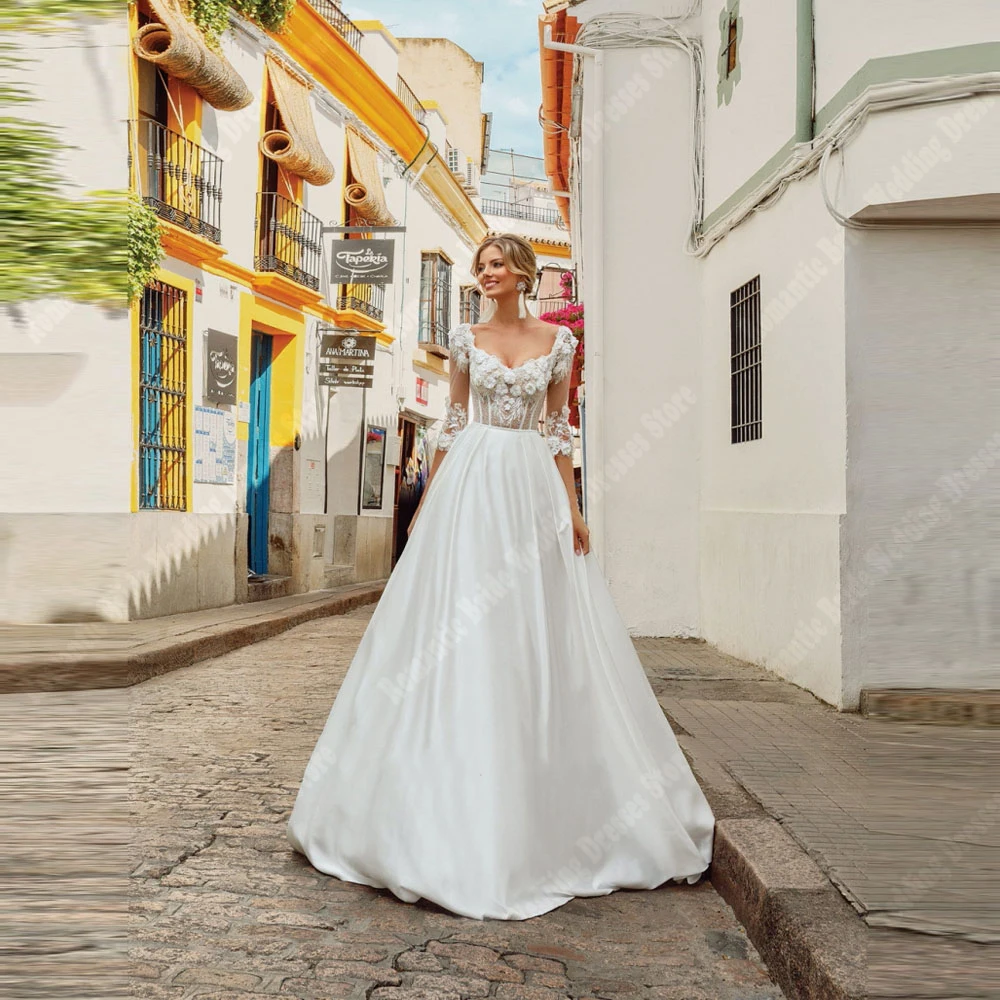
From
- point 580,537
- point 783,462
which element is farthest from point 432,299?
point 580,537


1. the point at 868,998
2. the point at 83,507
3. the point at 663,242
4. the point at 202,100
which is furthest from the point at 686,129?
the point at 83,507

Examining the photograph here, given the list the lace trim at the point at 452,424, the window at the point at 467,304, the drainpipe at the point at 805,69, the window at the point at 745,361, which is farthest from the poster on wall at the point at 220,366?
the window at the point at 467,304

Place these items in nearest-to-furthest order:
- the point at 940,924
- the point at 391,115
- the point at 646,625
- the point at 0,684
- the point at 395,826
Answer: the point at 0,684, the point at 940,924, the point at 395,826, the point at 646,625, the point at 391,115

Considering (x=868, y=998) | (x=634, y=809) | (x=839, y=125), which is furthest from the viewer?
(x=839, y=125)

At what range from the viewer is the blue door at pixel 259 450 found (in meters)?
14.1

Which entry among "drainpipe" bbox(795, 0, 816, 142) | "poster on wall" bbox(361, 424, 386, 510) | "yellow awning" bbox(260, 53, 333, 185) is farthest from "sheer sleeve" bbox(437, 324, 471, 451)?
"poster on wall" bbox(361, 424, 386, 510)

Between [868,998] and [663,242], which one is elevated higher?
[663,242]

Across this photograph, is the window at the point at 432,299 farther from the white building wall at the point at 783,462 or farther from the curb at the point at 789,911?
the curb at the point at 789,911

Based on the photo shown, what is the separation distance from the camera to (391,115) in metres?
18.0

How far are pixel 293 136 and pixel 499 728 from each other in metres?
11.1

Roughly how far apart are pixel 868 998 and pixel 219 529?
10.2 meters

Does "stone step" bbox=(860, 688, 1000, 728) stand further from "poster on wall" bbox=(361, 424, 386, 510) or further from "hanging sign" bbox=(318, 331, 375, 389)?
"poster on wall" bbox=(361, 424, 386, 510)

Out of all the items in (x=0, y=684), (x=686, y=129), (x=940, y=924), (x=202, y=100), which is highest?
(x=202, y=100)

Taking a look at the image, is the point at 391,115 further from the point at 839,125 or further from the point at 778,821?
the point at 778,821
